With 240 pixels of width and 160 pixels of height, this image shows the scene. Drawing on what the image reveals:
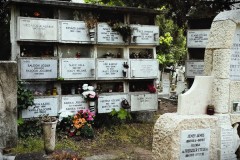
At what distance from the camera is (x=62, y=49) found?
8.43m

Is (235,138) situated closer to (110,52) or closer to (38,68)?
(110,52)

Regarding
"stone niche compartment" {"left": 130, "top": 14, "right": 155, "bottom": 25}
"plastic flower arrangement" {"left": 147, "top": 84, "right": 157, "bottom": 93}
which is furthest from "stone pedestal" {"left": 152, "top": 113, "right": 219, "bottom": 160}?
"stone niche compartment" {"left": 130, "top": 14, "right": 155, "bottom": 25}

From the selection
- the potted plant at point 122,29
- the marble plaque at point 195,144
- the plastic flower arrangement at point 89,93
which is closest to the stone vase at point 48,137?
the marble plaque at point 195,144

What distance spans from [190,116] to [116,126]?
3.85 metres

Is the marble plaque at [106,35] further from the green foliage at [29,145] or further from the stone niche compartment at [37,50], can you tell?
the green foliage at [29,145]

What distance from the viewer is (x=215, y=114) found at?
5.26 meters

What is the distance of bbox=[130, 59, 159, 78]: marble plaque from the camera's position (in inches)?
353

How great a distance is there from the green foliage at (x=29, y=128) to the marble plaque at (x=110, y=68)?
2.11 m

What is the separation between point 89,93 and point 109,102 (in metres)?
0.75

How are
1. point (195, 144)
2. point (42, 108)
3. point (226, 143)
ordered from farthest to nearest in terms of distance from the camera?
point (42, 108), point (226, 143), point (195, 144)

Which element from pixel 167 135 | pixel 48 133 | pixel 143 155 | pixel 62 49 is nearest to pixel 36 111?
pixel 62 49

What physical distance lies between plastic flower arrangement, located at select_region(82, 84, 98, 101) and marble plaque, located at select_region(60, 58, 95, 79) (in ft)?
1.04

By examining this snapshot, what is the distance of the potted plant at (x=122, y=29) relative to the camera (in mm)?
8641

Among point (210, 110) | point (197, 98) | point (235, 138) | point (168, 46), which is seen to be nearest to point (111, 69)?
point (197, 98)
